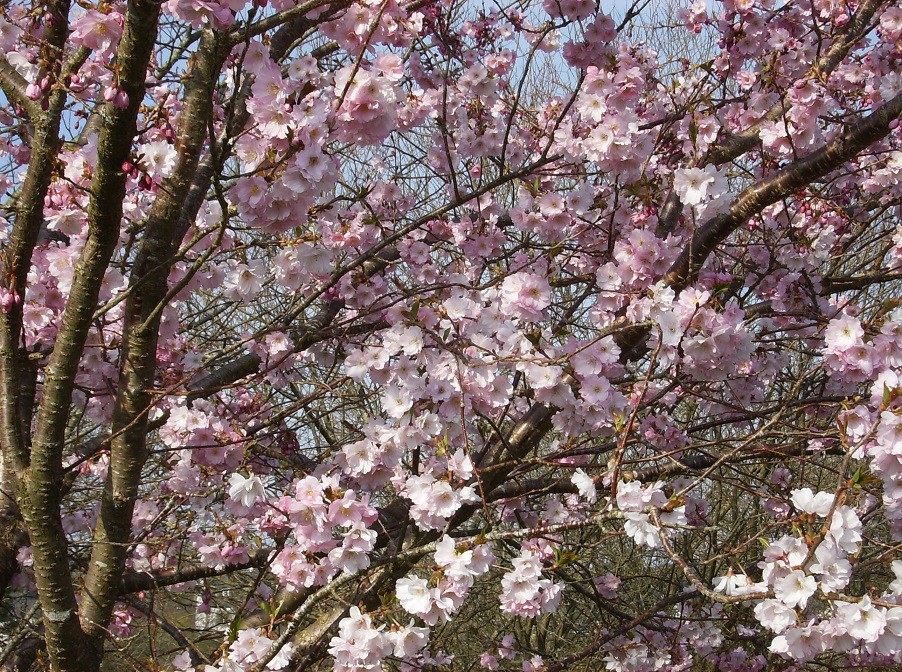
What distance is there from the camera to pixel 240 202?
2.34 meters

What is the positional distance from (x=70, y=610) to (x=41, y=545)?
0.27 meters

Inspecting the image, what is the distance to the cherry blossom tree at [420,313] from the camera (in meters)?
2.18

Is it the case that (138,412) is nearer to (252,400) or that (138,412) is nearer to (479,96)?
(252,400)

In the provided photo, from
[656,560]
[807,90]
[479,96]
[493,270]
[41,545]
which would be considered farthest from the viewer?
[656,560]

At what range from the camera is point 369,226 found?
3727 millimetres

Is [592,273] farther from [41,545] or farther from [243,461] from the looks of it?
[41,545]

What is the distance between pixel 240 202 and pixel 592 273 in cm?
199

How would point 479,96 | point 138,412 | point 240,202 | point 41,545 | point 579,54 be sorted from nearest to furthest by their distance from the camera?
point 240,202 → point 41,545 → point 138,412 → point 579,54 → point 479,96

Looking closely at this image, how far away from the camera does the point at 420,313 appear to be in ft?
9.64

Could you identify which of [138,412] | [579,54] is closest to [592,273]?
[579,54]

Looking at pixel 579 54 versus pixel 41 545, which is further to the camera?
pixel 579 54

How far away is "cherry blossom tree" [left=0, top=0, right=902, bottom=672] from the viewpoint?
2184mm

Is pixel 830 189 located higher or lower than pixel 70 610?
higher

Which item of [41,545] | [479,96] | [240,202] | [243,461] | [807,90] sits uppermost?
[479,96]
